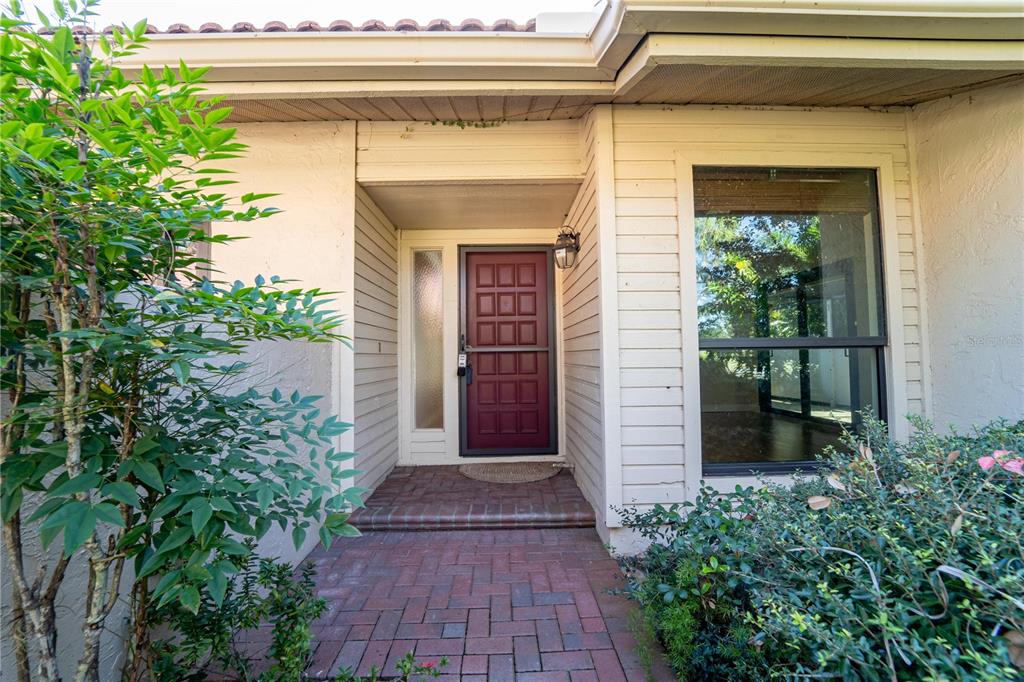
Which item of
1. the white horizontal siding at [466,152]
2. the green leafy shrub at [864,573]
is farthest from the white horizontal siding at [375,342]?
the green leafy shrub at [864,573]

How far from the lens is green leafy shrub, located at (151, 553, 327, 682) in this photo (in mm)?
1210

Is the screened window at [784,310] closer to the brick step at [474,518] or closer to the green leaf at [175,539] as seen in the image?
the brick step at [474,518]

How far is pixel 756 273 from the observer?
101 inches

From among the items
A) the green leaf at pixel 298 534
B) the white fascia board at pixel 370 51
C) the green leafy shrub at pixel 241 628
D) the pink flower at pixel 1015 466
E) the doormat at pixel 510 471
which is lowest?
the doormat at pixel 510 471

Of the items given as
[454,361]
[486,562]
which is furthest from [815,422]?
[454,361]

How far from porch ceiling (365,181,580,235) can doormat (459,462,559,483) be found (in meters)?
2.25

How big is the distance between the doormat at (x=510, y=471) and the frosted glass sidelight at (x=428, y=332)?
0.68m

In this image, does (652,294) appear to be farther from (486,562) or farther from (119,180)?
(119,180)

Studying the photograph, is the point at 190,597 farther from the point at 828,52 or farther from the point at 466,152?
the point at 828,52

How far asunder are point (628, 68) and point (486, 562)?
2.82 meters

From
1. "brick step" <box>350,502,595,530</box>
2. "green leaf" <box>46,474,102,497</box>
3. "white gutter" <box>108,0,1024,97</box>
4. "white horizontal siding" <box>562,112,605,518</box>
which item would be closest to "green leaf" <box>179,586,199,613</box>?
"green leaf" <box>46,474,102,497</box>

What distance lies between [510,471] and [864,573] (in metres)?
2.66

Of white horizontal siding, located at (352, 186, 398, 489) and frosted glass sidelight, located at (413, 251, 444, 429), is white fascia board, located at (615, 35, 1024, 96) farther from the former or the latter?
frosted glass sidelight, located at (413, 251, 444, 429)

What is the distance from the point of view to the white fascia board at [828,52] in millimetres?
1953
